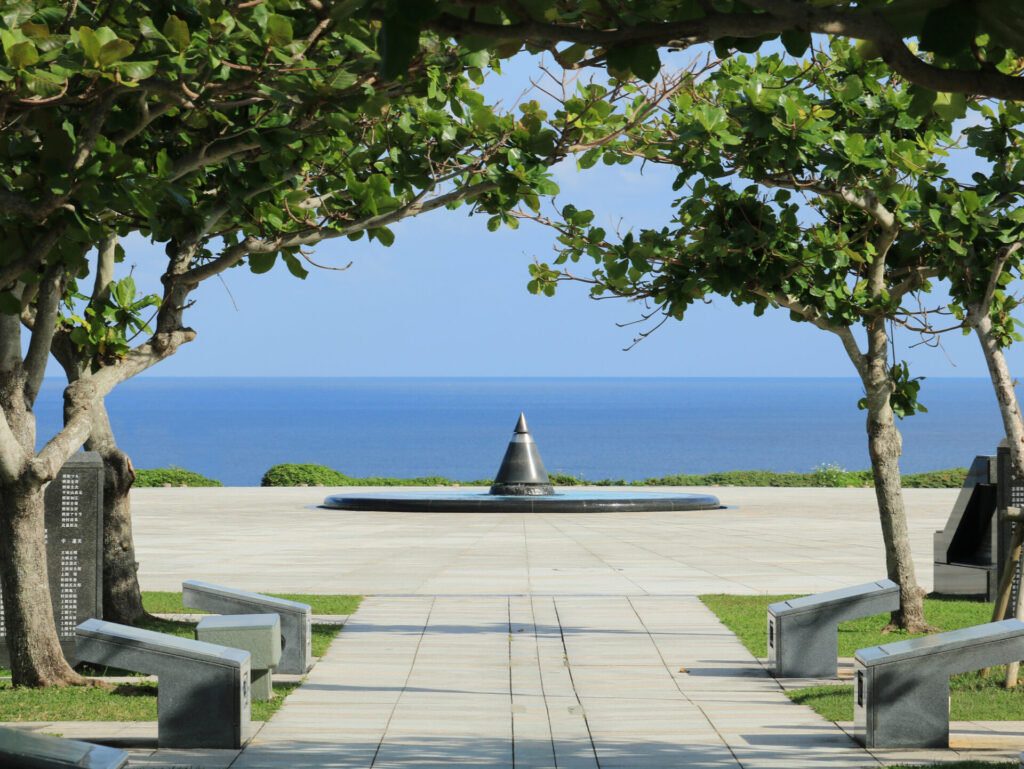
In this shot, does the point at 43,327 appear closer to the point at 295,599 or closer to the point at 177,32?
the point at 177,32

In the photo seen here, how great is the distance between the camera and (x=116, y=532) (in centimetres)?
1066

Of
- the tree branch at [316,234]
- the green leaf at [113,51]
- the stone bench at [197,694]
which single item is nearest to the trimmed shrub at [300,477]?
the tree branch at [316,234]

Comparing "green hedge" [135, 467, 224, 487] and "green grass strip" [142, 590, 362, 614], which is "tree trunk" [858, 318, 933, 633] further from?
"green hedge" [135, 467, 224, 487]

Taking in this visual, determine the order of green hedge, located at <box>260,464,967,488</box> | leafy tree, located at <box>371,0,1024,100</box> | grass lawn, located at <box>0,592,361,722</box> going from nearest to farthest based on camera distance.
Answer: leafy tree, located at <box>371,0,1024,100</box> < grass lawn, located at <box>0,592,361,722</box> < green hedge, located at <box>260,464,967,488</box>

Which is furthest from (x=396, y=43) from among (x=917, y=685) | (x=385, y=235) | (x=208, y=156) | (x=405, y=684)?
(x=385, y=235)

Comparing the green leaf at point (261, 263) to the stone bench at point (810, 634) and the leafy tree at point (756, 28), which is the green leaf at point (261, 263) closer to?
the stone bench at point (810, 634)

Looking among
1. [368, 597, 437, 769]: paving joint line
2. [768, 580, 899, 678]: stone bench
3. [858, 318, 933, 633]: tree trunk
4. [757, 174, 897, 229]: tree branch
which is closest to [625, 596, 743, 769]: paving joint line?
[768, 580, 899, 678]: stone bench

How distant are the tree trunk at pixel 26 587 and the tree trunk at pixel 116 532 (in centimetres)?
234

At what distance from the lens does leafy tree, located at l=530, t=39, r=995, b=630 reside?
859cm

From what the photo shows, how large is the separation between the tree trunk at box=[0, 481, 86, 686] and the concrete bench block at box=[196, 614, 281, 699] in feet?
3.86

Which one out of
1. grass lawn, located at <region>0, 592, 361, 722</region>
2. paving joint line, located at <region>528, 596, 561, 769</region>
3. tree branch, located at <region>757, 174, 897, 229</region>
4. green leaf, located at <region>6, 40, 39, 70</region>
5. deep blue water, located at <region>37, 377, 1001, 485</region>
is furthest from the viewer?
deep blue water, located at <region>37, 377, 1001, 485</region>

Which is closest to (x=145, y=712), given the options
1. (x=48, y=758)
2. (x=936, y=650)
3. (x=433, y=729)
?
(x=433, y=729)

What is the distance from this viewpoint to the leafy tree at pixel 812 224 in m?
8.59

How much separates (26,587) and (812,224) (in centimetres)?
689
